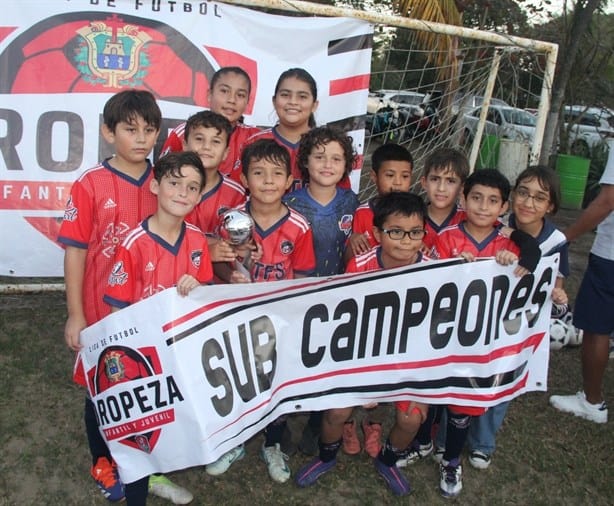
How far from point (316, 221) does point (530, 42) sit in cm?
289

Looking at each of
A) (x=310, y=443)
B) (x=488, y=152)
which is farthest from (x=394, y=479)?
(x=488, y=152)

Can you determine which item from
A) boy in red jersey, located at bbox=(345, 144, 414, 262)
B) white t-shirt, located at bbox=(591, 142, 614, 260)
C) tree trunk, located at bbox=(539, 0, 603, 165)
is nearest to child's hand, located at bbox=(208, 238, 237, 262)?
boy in red jersey, located at bbox=(345, 144, 414, 262)

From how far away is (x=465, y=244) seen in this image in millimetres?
2725

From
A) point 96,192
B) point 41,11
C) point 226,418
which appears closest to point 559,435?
point 226,418

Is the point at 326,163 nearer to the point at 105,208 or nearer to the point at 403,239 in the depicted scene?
the point at 403,239

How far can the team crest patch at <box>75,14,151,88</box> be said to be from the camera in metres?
3.74

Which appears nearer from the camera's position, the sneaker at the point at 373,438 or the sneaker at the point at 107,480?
the sneaker at the point at 107,480

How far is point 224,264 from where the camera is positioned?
2.66 metres

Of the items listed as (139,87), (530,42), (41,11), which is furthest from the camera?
(530,42)

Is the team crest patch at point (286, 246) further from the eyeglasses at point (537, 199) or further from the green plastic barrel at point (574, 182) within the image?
the green plastic barrel at point (574, 182)

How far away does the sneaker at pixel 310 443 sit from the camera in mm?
3041

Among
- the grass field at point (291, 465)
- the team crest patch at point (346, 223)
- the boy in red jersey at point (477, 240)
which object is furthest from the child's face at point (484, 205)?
the grass field at point (291, 465)

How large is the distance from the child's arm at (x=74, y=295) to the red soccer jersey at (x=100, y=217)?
0.05 metres

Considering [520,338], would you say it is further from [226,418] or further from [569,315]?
[569,315]
